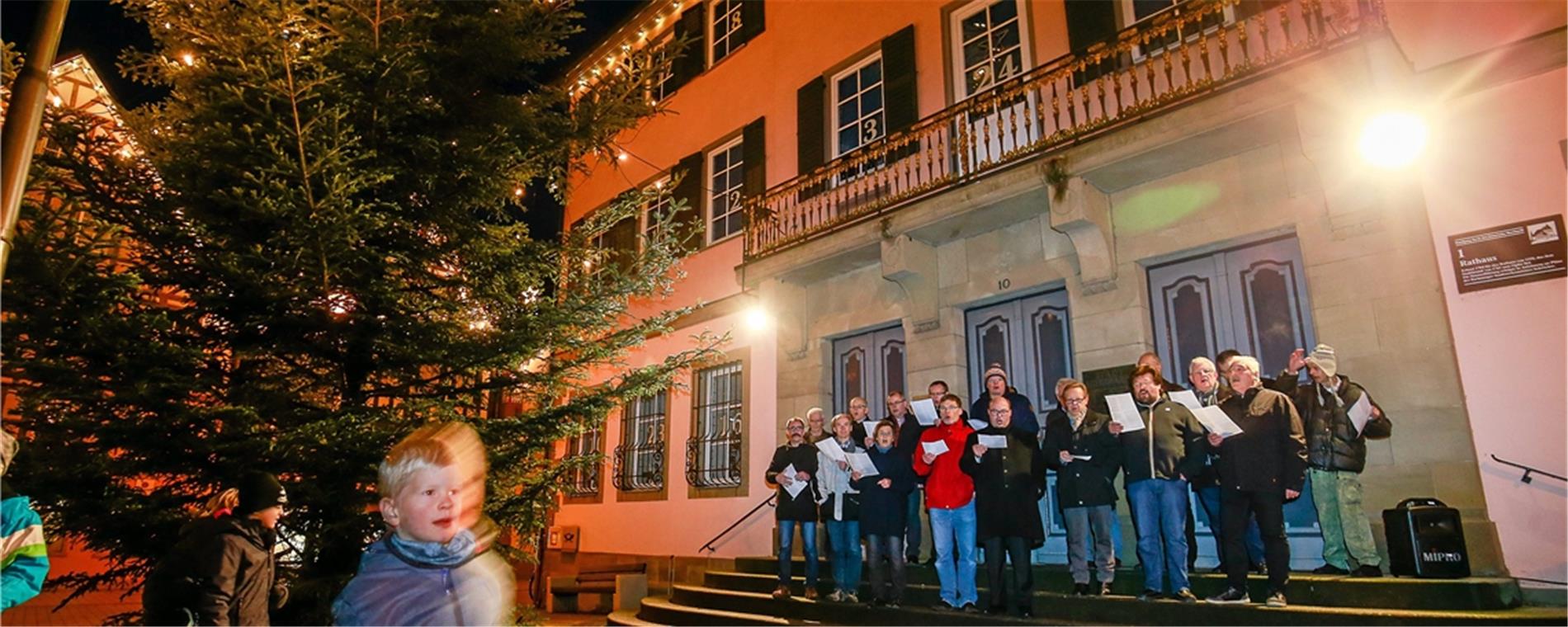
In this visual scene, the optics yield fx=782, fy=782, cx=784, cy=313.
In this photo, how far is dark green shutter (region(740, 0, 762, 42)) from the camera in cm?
1412

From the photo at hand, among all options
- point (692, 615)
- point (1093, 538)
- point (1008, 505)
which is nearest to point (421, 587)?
point (1008, 505)

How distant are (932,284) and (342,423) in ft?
23.9

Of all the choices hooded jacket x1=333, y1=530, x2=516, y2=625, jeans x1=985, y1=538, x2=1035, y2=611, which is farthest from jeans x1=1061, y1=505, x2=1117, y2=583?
hooded jacket x1=333, y1=530, x2=516, y2=625

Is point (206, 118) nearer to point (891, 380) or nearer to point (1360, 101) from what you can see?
point (891, 380)

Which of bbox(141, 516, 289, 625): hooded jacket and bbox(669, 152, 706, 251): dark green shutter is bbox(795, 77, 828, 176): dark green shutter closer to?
Result: bbox(669, 152, 706, 251): dark green shutter

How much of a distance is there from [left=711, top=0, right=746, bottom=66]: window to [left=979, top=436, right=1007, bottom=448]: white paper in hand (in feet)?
33.7

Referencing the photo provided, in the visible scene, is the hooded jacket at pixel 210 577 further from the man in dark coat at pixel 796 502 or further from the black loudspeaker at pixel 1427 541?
the black loudspeaker at pixel 1427 541

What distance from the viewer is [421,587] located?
191 centimetres

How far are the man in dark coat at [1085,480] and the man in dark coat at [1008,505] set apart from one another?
196mm

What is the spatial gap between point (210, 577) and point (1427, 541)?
7.48 metres

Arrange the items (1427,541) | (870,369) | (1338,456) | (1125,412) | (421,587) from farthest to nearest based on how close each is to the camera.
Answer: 1. (870,369)
2. (1125,412)
3. (1338,456)
4. (1427,541)
5. (421,587)

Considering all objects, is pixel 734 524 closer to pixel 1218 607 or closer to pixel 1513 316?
pixel 1218 607

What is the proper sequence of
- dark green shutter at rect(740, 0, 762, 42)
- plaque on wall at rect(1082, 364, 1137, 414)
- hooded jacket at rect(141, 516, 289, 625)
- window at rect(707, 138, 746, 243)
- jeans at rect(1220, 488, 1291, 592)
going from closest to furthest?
hooded jacket at rect(141, 516, 289, 625) < jeans at rect(1220, 488, 1291, 592) < plaque on wall at rect(1082, 364, 1137, 414) < window at rect(707, 138, 746, 243) < dark green shutter at rect(740, 0, 762, 42)

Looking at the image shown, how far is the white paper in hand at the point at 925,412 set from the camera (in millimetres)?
7434
